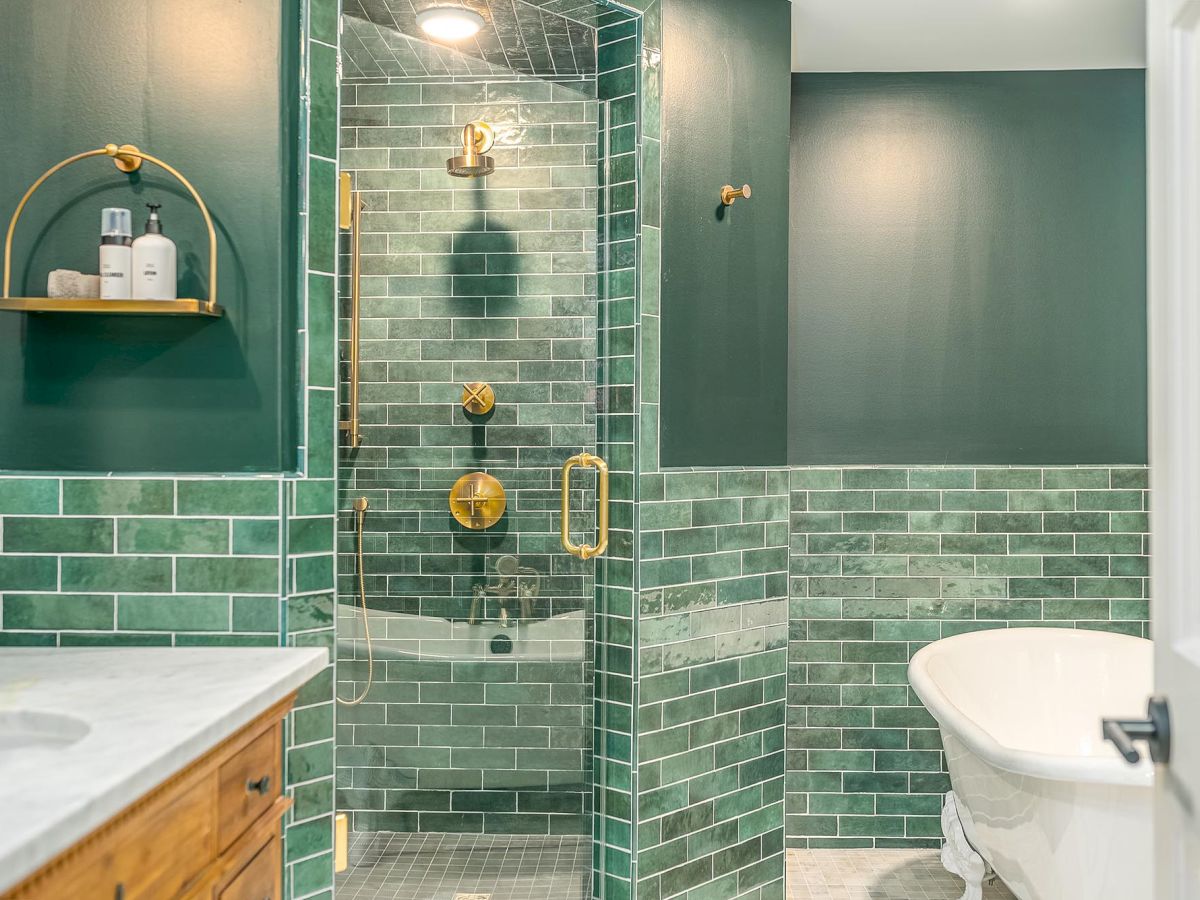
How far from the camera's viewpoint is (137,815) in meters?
1.32

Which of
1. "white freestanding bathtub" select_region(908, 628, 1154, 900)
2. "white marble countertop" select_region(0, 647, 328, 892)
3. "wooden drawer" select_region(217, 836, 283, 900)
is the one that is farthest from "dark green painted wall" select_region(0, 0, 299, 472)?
"white freestanding bathtub" select_region(908, 628, 1154, 900)

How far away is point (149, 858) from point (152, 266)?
1.16 metres

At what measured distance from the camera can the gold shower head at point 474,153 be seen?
8.65 feet

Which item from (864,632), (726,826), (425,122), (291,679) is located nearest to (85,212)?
(425,122)

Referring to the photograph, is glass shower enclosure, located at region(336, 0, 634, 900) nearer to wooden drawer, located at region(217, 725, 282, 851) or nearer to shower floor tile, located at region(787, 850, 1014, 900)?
wooden drawer, located at region(217, 725, 282, 851)

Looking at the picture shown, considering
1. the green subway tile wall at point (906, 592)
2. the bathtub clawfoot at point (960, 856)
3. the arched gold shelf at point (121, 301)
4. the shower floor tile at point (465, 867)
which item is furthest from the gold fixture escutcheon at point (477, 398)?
the bathtub clawfoot at point (960, 856)

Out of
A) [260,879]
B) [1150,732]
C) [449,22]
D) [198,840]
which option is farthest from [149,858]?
[449,22]

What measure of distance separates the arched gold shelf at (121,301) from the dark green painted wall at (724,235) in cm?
127

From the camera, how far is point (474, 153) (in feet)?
8.67

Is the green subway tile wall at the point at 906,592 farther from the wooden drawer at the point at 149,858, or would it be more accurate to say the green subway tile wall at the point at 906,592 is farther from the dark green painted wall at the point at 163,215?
the wooden drawer at the point at 149,858

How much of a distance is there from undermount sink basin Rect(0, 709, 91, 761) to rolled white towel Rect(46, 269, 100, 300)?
0.87m

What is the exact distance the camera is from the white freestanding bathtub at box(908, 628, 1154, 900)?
2393 mm

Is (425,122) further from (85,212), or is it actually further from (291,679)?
(291,679)

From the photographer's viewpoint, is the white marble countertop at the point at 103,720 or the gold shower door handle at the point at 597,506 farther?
the gold shower door handle at the point at 597,506
